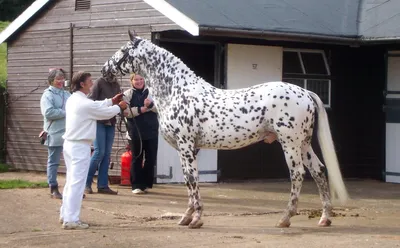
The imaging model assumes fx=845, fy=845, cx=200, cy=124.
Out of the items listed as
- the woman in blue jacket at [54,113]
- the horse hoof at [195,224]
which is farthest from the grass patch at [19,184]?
the horse hoof at [195,224]

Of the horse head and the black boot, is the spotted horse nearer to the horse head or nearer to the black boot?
the horse head

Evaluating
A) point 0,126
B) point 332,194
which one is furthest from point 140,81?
point 0,126

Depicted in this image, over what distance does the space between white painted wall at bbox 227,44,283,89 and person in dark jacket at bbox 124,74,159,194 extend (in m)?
2.27

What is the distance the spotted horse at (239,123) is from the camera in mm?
9711

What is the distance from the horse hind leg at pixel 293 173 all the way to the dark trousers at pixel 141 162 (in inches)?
135

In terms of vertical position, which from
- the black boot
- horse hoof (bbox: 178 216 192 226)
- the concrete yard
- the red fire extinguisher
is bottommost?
the concrete yard

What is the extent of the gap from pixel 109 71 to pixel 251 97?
1.89m

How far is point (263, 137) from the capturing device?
392 inches

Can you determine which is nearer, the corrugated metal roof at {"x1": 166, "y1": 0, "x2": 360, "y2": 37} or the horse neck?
the horse neck

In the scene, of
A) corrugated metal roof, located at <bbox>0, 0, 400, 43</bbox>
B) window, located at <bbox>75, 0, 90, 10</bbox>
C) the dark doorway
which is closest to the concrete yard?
the dark doorway

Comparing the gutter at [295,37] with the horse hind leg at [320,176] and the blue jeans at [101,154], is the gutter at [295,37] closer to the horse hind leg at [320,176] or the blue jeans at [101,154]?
the blue jeans at [101,154]

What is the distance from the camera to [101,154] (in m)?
12.4

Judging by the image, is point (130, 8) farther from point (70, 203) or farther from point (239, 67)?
point (70, 203)

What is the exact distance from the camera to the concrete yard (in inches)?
348
